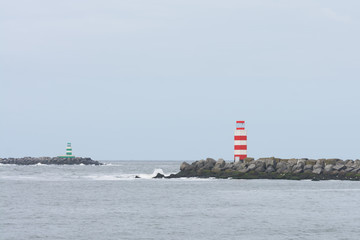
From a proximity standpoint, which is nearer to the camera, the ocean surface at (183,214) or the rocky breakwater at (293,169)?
the ocean surface at (183,214)

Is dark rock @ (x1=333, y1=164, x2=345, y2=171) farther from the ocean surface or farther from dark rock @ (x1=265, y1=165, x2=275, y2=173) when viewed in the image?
the ocean surface

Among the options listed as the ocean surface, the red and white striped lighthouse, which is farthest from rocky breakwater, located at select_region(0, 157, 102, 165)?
the ocean surface

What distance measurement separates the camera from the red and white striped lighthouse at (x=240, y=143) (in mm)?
51972

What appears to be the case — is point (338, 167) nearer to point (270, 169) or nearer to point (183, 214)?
point (270, 169)


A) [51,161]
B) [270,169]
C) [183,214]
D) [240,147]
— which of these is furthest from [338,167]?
[51,161]

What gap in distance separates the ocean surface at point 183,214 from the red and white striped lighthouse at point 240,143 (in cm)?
1278

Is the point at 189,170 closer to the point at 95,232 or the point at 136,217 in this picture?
the point at 136,217

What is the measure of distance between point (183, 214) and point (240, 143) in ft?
88.1

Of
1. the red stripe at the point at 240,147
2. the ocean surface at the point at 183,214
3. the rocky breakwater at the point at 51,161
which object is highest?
the rocky breakwater at the point at 51,161

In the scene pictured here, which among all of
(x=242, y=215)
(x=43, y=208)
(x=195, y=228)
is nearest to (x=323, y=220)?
(x=242, y=215)

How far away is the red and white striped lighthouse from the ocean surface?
12782 millimetres

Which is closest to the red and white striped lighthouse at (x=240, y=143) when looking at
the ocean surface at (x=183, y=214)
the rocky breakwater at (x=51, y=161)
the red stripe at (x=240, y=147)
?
the red stripe at (x=240, y=147)

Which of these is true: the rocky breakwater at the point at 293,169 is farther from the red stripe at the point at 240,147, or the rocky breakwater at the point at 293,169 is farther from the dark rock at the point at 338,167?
the red stripe at the point at 240,147

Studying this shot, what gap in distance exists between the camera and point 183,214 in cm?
2641
